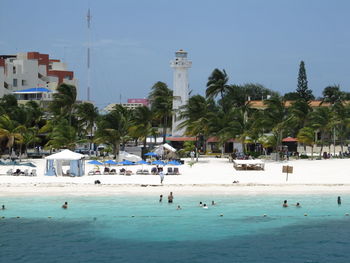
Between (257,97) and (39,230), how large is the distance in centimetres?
8317

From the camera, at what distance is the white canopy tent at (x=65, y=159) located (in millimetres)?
36688

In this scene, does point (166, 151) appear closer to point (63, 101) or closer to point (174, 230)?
point (63, 101)

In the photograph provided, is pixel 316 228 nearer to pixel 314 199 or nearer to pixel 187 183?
pixel 314 199

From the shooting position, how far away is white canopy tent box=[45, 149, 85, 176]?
120 feet

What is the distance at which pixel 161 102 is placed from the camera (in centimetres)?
6378

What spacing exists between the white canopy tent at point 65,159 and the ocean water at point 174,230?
6142mm

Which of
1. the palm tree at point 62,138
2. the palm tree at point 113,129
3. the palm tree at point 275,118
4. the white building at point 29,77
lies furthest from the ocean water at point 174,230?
the white building at point 29,77

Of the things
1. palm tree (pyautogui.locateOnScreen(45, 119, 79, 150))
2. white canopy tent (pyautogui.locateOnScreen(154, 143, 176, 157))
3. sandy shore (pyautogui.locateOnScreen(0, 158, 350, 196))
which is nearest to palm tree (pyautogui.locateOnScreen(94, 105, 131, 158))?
palm tree (pyautogui.locateOnScreen(45, 119, 79, 150))

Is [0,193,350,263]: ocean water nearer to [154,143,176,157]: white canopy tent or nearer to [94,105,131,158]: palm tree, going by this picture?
[154,143,176,157]: white canopy tent

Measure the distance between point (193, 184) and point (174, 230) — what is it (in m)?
11.6

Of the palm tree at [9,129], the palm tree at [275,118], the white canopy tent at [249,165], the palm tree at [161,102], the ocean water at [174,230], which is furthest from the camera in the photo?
the palm tree at [161,102]

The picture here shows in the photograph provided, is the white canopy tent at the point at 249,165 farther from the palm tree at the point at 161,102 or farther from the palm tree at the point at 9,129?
the palm tree at the point at 161,102

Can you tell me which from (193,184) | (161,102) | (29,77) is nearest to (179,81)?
(161,102)

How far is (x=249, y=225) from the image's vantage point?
953 inches
